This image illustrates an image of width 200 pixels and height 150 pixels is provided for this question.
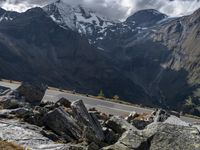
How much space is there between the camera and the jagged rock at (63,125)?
79.3 feet

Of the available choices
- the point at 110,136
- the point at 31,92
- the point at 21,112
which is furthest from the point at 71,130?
the point at 31,92

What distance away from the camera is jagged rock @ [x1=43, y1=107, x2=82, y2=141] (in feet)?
79.3

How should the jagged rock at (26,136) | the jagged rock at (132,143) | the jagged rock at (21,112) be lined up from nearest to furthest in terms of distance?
1. the jagged rock at (132,143)
2. the jagged rock at (26,136)
3. the jagged rock at (21,112)

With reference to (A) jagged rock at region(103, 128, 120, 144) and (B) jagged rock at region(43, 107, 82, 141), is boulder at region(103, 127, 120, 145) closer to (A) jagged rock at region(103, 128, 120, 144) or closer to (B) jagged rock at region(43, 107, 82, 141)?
(A) jagged rock at region(103, 128, 120, 144)

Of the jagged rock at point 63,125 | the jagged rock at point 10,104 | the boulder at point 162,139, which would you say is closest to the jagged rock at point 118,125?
the jagged rock at point 63,125

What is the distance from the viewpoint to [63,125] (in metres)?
24.9

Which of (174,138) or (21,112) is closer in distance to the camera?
(174,138)

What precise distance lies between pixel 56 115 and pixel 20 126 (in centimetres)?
229

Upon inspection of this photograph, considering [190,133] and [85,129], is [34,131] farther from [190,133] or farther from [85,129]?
[190,133]

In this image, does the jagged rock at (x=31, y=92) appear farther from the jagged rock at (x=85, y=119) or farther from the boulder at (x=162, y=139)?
the boulder at (x=162, y=139)

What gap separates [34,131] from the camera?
23.6 metres

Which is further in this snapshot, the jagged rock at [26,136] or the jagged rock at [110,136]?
the jagged rock at [110,136]

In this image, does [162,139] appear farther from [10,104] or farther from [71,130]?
[10,104]

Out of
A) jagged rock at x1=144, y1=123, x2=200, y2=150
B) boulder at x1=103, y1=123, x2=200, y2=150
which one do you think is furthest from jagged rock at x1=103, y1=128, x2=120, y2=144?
jagged rock at x1=144, y1=123, x2=200, y2=150
